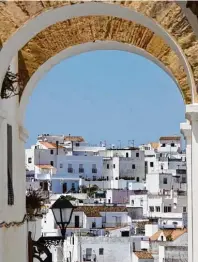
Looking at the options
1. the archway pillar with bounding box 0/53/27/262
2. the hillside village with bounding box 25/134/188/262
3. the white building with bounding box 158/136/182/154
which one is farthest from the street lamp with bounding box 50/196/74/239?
the white building with bounding box 158/136/182/154

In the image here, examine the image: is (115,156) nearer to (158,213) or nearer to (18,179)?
(158,213)

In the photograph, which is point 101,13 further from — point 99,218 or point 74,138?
point 74,138

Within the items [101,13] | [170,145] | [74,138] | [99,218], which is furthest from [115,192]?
[101,13]

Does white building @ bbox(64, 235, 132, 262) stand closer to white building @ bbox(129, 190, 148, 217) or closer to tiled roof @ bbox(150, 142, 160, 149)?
white building @ bbox(129, 190, 148, 217)

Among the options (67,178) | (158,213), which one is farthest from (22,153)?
(67,178)

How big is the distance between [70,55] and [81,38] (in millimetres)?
353

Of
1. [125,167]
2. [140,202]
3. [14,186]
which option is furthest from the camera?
[125,167]

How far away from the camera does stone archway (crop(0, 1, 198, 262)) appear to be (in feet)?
26.7

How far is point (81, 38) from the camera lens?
10148mm

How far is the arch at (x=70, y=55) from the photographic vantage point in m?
10.3

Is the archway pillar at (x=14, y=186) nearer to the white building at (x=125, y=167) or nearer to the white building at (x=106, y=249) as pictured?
the white building at (x=106, y=249)

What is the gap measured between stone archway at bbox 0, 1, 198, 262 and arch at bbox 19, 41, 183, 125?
47 mm

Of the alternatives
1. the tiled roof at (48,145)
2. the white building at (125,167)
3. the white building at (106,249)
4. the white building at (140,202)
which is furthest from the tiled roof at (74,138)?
the white building at (106,249)

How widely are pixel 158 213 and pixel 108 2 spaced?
55199 mm
